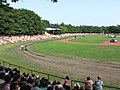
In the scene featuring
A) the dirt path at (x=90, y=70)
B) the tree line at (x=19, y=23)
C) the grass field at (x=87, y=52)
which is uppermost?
the tree line at (x=19, y=23)

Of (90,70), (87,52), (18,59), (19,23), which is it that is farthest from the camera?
(19,23)

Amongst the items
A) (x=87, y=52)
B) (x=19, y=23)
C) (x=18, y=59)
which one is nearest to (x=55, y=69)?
(x=18, y=59)

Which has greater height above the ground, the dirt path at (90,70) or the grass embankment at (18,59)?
the dirt path at (90,70)

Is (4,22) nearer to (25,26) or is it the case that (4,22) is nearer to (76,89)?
(25,26)

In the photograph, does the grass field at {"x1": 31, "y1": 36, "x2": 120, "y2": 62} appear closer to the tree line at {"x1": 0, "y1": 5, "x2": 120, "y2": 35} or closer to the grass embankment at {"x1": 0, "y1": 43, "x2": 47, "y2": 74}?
the grass embankment at {"x1": 0, "y1": 43, "x2": 47, "y2": 74}

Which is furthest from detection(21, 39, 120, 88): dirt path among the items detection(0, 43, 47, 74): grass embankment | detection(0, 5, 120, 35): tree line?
detection(0, 5, 120, 35): tree line

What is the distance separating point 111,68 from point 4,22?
6426 cm

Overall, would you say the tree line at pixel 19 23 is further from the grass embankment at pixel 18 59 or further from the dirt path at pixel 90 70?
the dirt path at pixel 90 70

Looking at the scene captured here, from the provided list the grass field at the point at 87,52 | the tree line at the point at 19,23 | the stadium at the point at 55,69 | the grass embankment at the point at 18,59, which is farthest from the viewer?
the tree line at the point at 19,23

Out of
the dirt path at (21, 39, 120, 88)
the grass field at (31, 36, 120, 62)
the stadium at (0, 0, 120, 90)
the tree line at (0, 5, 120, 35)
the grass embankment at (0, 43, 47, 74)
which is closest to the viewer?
the stadium at (0, 0, 120, 90)

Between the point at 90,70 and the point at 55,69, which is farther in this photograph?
the point at 55,69

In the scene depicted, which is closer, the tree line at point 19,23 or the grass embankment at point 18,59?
the grass embankment at point 18,59

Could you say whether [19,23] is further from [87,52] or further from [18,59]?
[18,59]

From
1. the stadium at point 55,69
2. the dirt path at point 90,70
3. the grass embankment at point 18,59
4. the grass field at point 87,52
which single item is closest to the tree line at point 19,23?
the stadium at point 55,69
